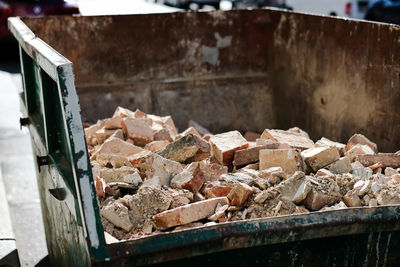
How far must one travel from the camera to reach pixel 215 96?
431 cm

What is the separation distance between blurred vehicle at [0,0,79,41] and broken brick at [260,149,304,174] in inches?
336

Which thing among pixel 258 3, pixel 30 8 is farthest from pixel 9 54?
pixel 258 3

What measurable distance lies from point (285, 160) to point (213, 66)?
192 centimetres

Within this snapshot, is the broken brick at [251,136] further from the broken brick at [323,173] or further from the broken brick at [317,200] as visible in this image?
the broken brick at [317,200]

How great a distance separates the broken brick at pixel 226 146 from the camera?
2775 millimetres

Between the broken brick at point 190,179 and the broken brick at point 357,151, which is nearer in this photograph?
the broken brick at point 190,179

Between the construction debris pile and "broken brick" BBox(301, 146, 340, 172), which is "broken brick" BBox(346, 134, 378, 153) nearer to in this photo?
the construction debris pile

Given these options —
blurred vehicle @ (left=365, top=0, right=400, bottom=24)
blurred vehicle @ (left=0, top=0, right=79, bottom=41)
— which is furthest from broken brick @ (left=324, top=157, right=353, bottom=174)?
blurred vehicle @ (left=365, top=0, right=400, bottom=24)

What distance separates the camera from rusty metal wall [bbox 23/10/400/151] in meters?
3.82

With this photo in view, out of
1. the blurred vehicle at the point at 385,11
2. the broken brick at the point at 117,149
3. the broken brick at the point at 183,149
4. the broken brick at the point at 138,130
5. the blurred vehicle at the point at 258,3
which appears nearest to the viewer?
the broken brick at the point at 183,149

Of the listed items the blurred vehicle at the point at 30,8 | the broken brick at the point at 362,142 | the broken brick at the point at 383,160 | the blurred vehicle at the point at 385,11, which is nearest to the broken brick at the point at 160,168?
the broken brick at the point at 383,160

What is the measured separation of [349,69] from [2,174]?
3.38 meters

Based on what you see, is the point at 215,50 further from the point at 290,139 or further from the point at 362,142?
the point at 362,142

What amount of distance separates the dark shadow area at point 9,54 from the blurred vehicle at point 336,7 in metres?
7.36
